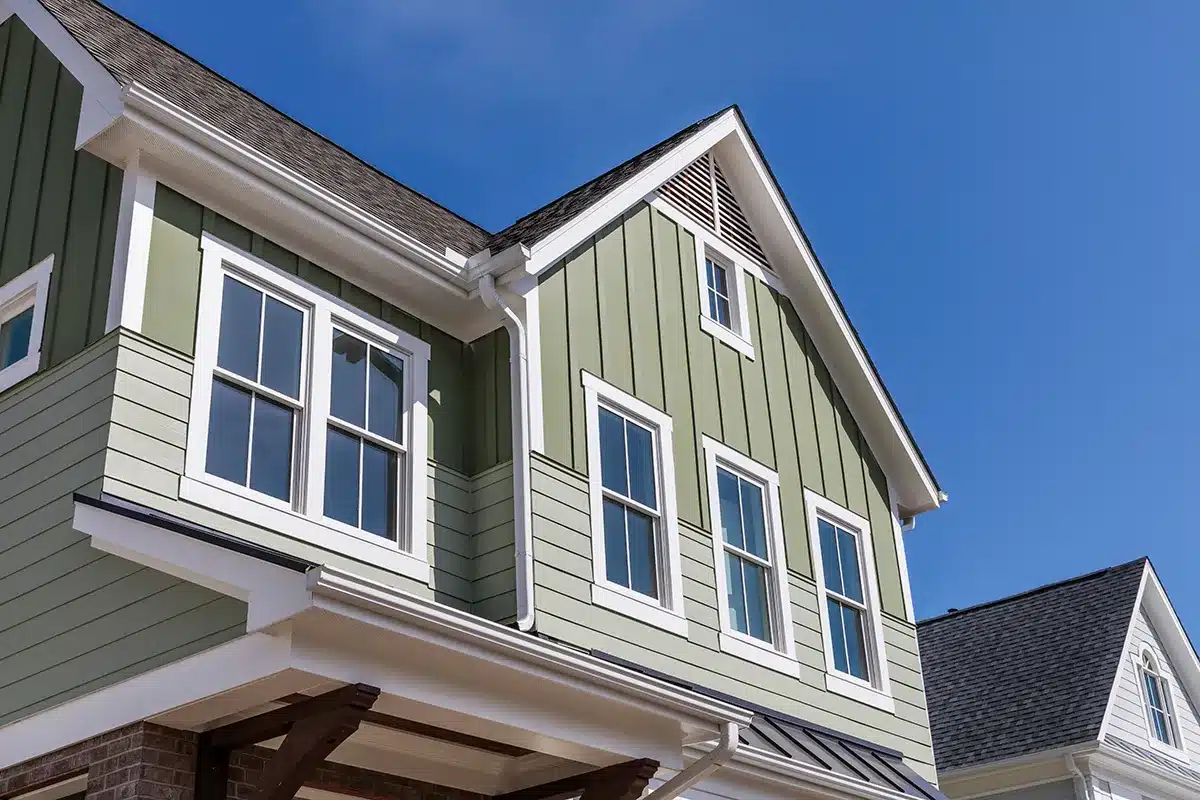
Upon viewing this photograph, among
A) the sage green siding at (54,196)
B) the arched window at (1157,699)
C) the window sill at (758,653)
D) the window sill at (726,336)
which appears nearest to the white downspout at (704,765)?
the window sill at (758,653)

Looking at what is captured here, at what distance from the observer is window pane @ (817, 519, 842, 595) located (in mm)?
12336

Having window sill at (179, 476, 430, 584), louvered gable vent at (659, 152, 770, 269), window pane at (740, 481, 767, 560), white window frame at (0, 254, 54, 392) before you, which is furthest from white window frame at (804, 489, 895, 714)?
white window frame at (0, 254, 54, 392)

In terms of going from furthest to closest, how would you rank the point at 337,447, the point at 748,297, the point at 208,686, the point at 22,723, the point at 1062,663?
1. the point at 1062,663
2. the point at 748,297
3. the point at 337,447
4. the point at 22,723
5. the point at 208,686

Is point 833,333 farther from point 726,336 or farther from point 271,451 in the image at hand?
point 271,451

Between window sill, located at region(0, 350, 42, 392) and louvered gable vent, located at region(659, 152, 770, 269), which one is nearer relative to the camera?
window sill, located at region(0, 350, 42, 392)

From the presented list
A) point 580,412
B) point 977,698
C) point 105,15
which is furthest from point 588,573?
point 977,698

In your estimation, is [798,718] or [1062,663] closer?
[798,718]

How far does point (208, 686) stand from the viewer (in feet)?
21.7

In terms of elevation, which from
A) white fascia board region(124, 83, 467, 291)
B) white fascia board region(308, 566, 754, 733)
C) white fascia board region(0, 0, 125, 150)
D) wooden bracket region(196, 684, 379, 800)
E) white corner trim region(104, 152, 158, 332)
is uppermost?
white fascia board region(0, 0, 125, 150)

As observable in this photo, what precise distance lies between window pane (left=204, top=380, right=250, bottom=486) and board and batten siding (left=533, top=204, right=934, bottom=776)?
2110 millimetres

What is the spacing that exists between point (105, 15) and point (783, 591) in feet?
24.3

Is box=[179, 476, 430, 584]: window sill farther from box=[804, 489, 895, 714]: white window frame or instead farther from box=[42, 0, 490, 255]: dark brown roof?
box=[804, 489, 895, 714]: white window frame

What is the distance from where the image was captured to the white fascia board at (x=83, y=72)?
27.7ft

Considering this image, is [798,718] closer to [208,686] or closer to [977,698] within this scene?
[208,686]
